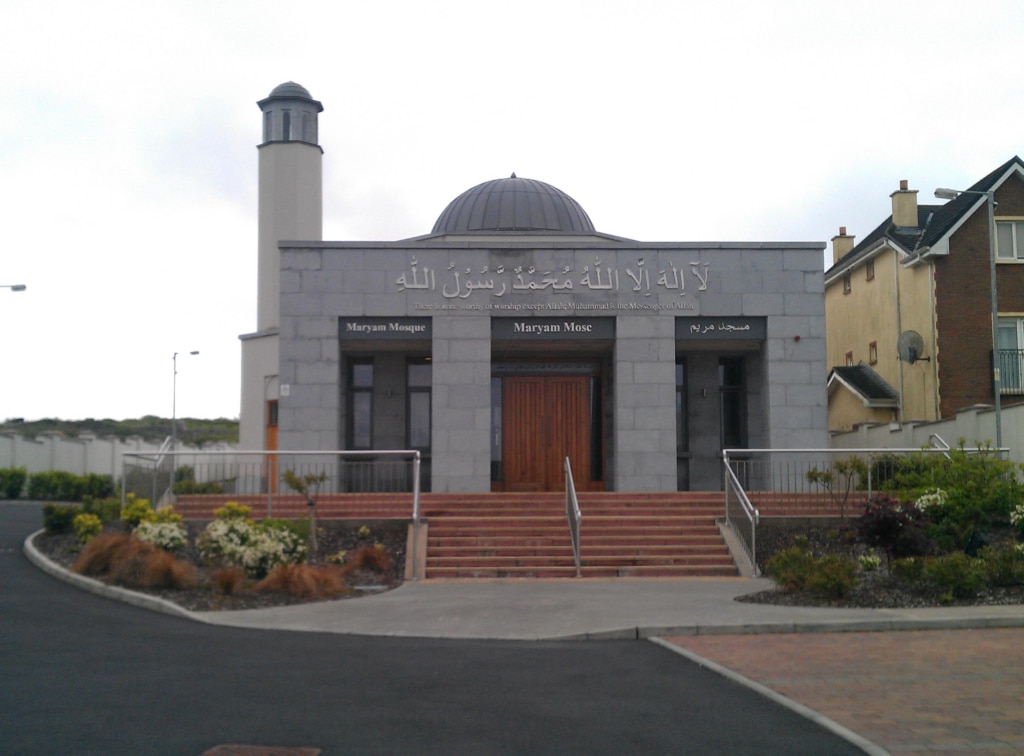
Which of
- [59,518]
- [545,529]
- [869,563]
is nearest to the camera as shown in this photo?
[869,563]

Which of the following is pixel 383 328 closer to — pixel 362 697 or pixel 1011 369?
pixel 1011 369

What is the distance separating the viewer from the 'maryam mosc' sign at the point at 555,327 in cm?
2338

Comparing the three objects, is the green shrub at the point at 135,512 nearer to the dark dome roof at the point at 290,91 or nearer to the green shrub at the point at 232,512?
the green shrub at the point at 232,512

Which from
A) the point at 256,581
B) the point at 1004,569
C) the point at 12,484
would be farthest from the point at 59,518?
the point at 12,484

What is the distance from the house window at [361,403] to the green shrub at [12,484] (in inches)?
622

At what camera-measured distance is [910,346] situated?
26.8 m

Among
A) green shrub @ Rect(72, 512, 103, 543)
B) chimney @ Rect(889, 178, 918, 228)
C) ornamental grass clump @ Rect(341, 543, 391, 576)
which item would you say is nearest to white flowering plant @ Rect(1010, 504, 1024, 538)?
ornamental grass clump @ Rect(341, 543, 391, 576)

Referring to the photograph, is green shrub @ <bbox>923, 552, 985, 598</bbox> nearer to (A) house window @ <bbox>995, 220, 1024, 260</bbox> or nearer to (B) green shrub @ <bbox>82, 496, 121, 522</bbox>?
(B) green shrub @ <bbox>82, 496, 121, 522</bbox>

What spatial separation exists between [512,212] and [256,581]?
17.8 m

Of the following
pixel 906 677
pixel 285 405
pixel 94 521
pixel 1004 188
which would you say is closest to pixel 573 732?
pixel 906 677

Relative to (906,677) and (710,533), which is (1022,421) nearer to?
(710,533)

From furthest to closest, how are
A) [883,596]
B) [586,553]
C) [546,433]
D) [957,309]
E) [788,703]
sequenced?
1. [957,309]
2. [546,433]
3. [586,553]
4. [883,596]
5. [788,703]

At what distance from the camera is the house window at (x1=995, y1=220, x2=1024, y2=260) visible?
27.2 m

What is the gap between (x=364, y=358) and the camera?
2542 centimetres
